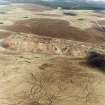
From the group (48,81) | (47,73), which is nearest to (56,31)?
(47,73)

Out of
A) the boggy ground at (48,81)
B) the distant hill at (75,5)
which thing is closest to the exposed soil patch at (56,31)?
the boggy ground at (48,81)

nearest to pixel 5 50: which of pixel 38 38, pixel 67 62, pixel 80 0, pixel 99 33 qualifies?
pixel 38 38

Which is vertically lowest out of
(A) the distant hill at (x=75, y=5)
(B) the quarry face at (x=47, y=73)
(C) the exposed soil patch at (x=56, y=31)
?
(A) the distant hill at (x=75, y=5)

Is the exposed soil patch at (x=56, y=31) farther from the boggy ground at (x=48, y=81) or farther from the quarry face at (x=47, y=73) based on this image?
the boggy ground at (x=48, y=81)

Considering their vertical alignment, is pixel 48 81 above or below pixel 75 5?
above

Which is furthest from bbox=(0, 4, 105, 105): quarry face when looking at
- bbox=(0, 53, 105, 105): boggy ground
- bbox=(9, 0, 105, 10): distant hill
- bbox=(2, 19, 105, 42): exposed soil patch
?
bbox=(9, 0, 105, 10): distant hill

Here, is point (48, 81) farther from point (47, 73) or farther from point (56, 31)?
point (56, 31)

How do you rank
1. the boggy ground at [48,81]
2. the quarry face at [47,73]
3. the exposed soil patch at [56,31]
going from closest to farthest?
1. the boggy ground at [48,81]
2. the quarry face at [47,73]
3. the exposed soil patch at [56,31]

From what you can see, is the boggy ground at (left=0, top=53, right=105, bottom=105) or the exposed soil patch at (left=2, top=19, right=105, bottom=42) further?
the exposed soil patch at (left=2, top=19, right=105, bottom=42)

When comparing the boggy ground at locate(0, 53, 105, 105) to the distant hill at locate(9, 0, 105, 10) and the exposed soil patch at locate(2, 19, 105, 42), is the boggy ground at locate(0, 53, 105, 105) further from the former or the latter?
the distant hill at locate(9, 0, 105, 10)

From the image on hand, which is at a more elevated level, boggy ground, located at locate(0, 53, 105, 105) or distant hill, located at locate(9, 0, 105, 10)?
boggy ground, located at locate(0, 53, 105, 105)

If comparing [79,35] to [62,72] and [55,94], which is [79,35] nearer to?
[62,72]
